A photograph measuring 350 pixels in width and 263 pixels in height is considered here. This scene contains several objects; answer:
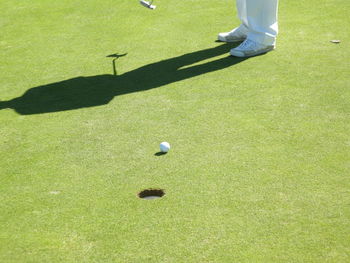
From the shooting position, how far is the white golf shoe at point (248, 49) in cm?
645

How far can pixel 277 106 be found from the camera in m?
5.12

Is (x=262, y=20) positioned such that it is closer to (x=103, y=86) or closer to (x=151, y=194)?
(x=103, y=86)

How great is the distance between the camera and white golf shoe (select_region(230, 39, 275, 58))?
254 inches

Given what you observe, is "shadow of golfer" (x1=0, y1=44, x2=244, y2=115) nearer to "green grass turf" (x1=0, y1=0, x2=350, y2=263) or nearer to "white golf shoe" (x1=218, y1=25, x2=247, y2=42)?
"green grass turf" (x1=0, y1=0, x2=350, y2=263)

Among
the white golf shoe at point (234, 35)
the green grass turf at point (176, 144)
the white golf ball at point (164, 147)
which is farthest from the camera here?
the white golf shoe at point (234, 35)

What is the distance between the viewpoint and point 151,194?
393 cm

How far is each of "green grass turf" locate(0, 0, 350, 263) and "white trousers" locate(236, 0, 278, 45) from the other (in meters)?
0.23

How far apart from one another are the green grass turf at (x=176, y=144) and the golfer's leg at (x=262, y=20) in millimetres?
229

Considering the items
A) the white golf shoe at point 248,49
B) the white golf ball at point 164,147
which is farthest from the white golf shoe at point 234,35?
the white golf ball at point 164,147

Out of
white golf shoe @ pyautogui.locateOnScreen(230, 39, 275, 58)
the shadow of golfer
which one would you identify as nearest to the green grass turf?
the shadow of golfer

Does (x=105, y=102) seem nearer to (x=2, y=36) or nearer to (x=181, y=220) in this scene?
(x=181, y=220)

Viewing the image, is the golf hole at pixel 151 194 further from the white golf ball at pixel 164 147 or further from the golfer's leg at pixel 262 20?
→ the golfer's leg at pixel 262 20

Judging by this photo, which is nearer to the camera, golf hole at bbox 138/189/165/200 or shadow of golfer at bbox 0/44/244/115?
golf hole at bbox 138/189/165/200

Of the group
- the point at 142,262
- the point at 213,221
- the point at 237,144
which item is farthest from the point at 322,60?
the point at 142,262
